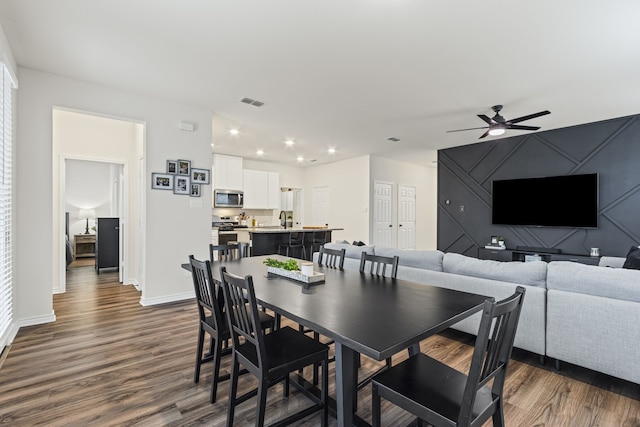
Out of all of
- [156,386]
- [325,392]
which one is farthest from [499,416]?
[156,386]

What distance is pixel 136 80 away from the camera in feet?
11.6

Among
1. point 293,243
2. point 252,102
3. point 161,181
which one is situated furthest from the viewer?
point 293,243

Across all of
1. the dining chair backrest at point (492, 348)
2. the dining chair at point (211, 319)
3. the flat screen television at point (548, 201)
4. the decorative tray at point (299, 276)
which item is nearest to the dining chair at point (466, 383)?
the dining chair backrest at point (492, 348)

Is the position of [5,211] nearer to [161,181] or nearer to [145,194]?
[145,194]

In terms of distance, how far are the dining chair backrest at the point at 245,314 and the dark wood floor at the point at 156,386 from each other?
0.57m

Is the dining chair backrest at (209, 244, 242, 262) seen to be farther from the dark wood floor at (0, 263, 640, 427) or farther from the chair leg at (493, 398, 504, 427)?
the chair leg at (493, 398, 504, 427)

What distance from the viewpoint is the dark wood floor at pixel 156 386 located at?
6.06ft

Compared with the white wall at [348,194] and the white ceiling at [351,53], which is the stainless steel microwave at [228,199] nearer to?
the white wall at [348,194]

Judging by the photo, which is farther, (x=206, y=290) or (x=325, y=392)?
(x=206, y=290)

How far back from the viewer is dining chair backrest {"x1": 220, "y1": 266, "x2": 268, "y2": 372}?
1511mm

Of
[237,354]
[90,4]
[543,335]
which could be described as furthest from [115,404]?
[543,335]

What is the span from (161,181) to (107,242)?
119 inches

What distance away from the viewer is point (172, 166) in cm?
422

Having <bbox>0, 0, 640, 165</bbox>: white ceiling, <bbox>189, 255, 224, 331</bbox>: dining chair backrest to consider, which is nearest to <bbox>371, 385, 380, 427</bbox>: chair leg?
<bbox>189, 255, 224, 331</bbox>: dining chair backrest
